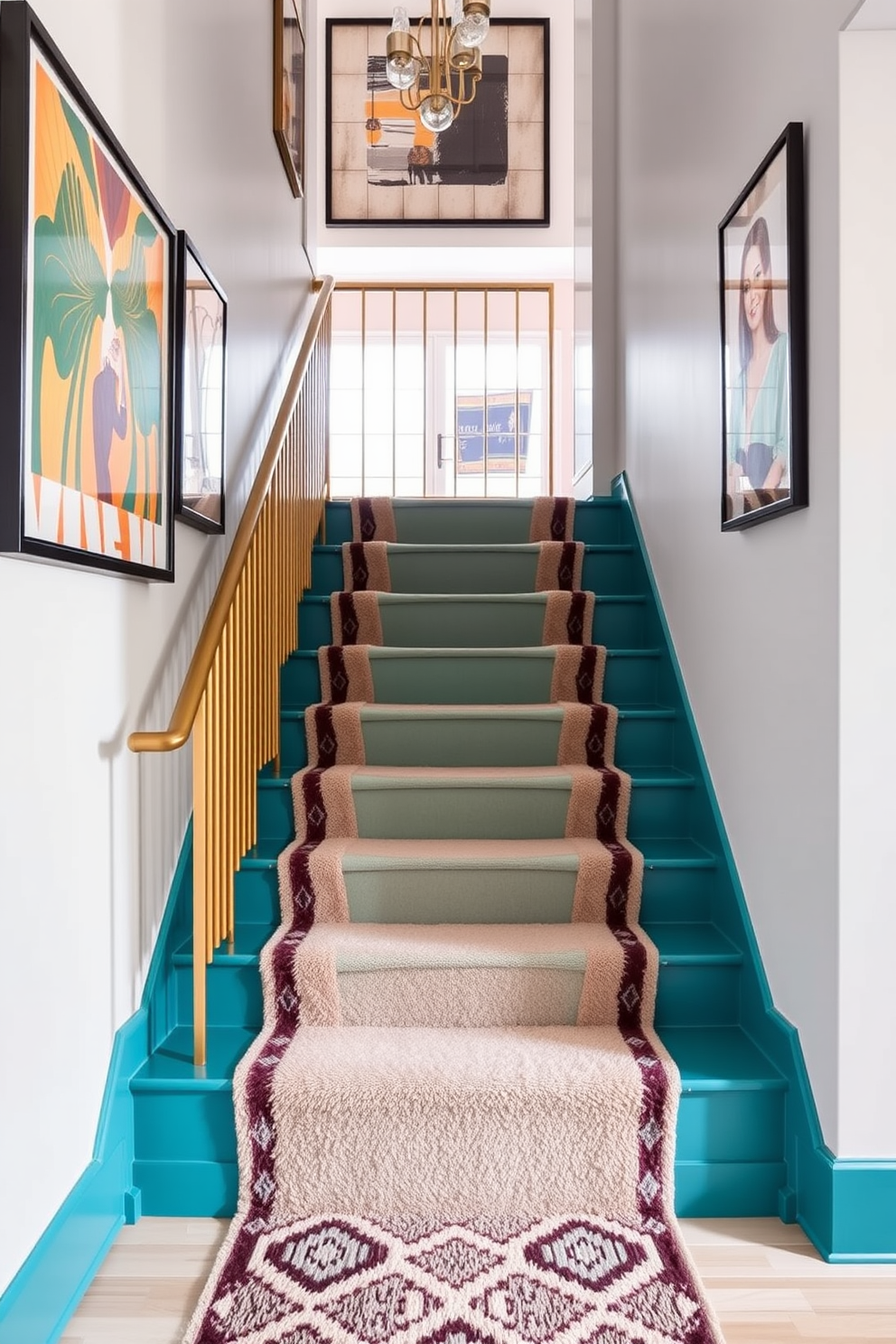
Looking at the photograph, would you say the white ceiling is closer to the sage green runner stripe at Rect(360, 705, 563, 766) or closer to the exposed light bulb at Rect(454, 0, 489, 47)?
the sage green runner stripe at Rect(360, 705, 563, 766)

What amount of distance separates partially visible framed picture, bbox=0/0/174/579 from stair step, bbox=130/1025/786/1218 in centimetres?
95

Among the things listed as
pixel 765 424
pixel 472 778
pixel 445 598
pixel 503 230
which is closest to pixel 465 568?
pixel 445 598

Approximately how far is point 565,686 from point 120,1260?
5.77 feet

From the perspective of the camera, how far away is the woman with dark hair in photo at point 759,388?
188cm

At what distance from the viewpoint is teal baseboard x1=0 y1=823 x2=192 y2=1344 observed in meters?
1.38

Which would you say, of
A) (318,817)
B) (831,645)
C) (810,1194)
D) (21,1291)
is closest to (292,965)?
(318,817)

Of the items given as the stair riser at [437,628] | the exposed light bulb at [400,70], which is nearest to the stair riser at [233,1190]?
the stair riser at [437,628]

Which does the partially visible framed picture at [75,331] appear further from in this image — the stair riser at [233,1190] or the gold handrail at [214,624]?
the stair riser at [233,1190]

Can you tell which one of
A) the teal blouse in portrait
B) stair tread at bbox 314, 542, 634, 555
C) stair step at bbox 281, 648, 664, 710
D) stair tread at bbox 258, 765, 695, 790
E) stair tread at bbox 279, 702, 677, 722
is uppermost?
the teal blouse in portrait

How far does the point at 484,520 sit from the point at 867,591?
2.15 meters

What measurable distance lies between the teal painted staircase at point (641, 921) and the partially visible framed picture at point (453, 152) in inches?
130

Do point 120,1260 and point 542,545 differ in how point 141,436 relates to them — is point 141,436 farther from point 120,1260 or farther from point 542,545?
point 542,545

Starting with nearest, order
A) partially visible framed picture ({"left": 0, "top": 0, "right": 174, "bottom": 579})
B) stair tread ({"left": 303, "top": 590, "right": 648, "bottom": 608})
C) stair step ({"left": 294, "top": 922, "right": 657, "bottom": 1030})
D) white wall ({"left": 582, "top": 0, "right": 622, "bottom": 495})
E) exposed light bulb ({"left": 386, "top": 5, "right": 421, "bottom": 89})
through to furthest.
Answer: partially visible framed picture ({"left": 0, "top": 0, "right": 174, "bottom": 579}), stair step ({"left": 294, "top": 922, "right": 657, "bottom": 1030}), stair tread ({"left": 303, "top": 590, "right": 648, "bottom": 608}), exposed light bulb ({"left": 386, "top": 5, "right": 421, "bottom": 89}), white wall ({"left": 582, "top": 0, "right": 622, "bottom": 495})

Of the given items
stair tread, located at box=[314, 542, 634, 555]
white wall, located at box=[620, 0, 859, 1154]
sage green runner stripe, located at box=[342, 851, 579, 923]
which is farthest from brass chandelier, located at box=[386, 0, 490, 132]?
sage green runner stripe, located at box=[342, 851, 579, 923]
